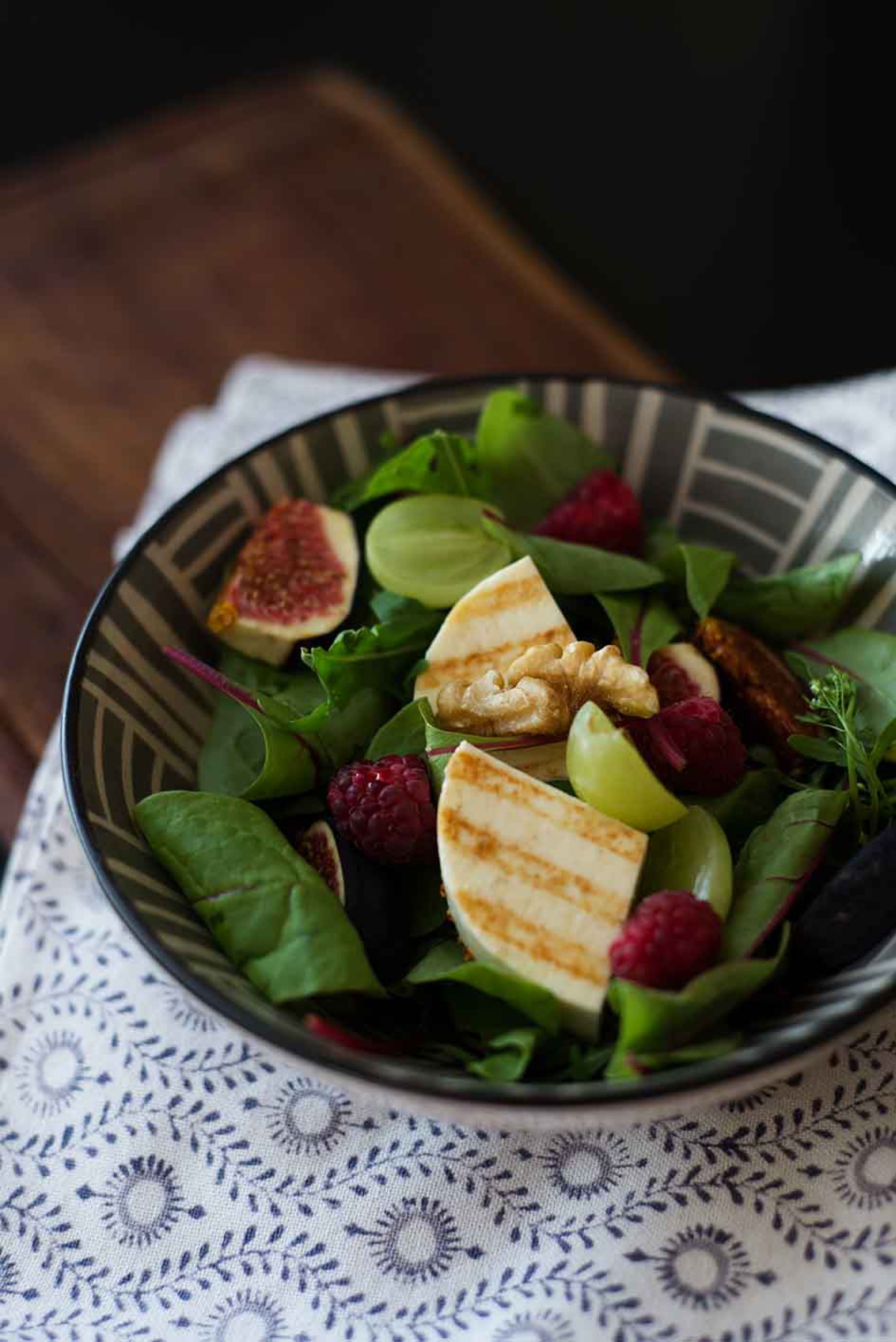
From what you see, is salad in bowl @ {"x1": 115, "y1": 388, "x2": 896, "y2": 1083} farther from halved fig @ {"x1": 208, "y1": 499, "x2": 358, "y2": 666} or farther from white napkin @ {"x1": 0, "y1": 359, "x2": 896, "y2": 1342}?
white napkin @ {"x1": 0, "y1": 359, "x2": 896, "y2": 1342}

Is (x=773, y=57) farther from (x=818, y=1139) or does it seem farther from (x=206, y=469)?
(x=818, y=1139)

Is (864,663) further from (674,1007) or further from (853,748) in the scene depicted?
(674,1007)

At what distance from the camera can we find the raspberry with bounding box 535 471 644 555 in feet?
5.47

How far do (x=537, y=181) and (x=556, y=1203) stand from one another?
12.0 feet

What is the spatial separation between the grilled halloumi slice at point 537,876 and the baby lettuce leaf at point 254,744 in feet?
0.71

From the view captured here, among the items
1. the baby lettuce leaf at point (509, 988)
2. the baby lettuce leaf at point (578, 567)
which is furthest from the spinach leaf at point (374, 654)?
the baby lettuce leaf at point (509, 988)

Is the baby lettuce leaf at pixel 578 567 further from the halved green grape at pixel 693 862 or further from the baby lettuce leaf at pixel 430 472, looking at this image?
the halved green grape at pixel 693 862

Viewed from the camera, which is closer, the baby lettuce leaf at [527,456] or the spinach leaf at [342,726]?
the spinach leaf at [342,726]

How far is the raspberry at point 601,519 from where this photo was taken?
1.67 metres

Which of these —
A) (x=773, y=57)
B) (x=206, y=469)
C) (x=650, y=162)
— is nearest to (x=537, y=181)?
(x=650, y=162)

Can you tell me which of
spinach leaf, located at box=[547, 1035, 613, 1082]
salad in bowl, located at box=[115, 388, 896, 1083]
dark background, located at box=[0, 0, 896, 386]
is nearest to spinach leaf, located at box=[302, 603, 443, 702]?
salad in bowl, located at box=[115, 388, 896, 1083]

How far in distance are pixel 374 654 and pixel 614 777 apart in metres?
0.37

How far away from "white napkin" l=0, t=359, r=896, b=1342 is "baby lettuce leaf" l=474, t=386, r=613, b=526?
80 cm

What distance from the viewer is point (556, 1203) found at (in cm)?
130
